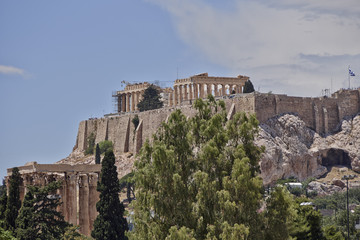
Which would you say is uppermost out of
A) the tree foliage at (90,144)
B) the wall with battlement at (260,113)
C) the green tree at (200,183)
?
the wall with battlement at (260,113)

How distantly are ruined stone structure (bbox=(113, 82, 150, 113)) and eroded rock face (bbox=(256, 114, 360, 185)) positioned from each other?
1013 inches

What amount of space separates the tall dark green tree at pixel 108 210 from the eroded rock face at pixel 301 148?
26877mm

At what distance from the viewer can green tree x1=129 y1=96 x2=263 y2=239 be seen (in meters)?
27.1

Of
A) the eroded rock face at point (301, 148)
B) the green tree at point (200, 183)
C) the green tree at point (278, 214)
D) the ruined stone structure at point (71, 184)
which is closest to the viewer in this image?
the green tree at point (200, 183)

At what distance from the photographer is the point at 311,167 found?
233 ft

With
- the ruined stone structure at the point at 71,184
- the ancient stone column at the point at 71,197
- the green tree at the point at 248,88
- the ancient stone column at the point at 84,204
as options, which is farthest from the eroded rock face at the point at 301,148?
the ancient stone column at the point at 71,197

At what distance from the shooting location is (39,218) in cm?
3697

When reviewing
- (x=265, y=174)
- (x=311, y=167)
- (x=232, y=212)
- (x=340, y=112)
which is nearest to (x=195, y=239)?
(x=232, y=212)

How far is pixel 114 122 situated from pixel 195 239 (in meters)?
62.8

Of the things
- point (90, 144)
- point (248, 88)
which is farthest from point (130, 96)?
point (248, 88)

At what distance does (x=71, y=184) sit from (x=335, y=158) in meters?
37.2

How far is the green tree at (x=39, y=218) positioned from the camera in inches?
1415

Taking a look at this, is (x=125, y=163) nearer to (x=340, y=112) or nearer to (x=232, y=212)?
(x=340, y=112)

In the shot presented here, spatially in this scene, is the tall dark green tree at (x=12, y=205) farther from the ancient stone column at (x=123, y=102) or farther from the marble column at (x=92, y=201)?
the ancient stone column at (x=123, y=102)
